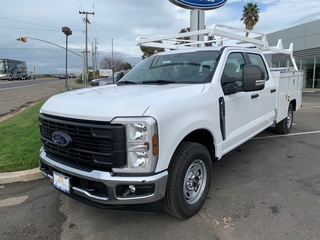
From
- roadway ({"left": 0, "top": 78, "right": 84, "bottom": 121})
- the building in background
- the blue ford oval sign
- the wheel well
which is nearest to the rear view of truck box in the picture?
the wheel well

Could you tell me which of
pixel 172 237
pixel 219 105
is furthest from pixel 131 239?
pixel 219 105

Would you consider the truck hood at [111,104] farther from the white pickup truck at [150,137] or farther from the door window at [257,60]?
the door window at [257,60]

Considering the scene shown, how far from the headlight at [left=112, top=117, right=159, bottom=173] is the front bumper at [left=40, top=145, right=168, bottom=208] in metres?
0.09

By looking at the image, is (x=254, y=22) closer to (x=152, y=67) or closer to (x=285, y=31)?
(x=285, y=31)

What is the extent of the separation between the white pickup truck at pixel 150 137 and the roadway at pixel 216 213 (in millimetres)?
261

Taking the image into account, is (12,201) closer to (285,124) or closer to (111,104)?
(111,104)

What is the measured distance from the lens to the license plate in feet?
8.71

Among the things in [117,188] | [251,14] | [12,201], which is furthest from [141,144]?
[251,14]

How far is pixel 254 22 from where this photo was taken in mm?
29047

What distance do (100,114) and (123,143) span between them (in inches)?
13.1

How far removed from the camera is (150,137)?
7.49 ft

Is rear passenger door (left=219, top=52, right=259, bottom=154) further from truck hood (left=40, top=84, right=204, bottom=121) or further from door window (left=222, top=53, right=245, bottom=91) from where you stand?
truck hood (left=40, top=84, right=204, bottom=121)

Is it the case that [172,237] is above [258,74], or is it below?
below

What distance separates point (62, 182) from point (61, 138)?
48 cm
